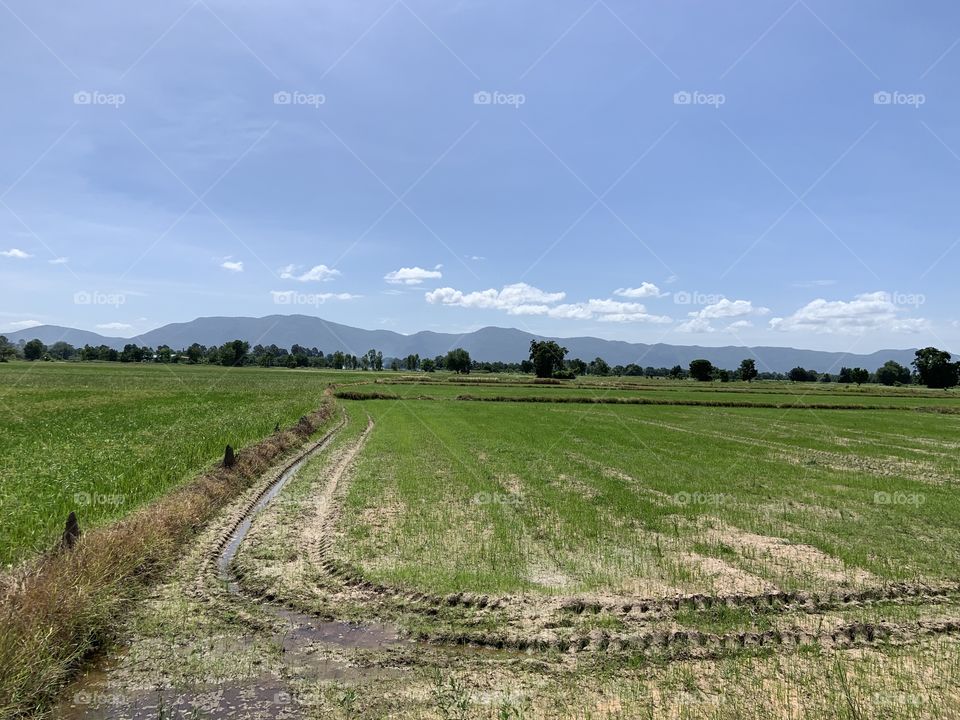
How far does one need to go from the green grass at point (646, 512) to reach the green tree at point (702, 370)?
12746 centimetres

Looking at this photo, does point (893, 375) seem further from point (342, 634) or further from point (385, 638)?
point (342, 634)

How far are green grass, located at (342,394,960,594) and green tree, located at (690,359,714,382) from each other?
127460mm

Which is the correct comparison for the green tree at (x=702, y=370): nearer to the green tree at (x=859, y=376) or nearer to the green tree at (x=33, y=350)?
the green tree at (x=859, y=376)

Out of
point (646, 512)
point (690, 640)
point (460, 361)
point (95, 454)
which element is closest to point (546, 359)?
point (460, 361)

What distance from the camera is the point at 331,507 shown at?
1442 cm

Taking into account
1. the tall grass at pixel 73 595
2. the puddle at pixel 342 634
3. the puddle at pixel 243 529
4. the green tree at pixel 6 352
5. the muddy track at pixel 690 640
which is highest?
the green tree at pixel 6 352

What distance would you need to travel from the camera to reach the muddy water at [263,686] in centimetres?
577

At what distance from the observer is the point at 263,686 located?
20.4 ft

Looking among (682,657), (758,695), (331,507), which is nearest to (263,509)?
(331,507)

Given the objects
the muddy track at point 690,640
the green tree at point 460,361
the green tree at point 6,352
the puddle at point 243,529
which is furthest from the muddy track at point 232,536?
the green tree at point 6,352

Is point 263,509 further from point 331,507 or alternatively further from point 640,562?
point 640,562

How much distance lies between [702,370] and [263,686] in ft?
523

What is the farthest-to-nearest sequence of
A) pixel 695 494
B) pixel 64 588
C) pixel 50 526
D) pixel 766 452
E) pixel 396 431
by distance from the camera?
1. pixel 396 431
2. pixel 766 452
3. pixel 695 494
4. pixel 50 526
5. pixel 64 588

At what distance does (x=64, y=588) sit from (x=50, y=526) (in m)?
3.64
